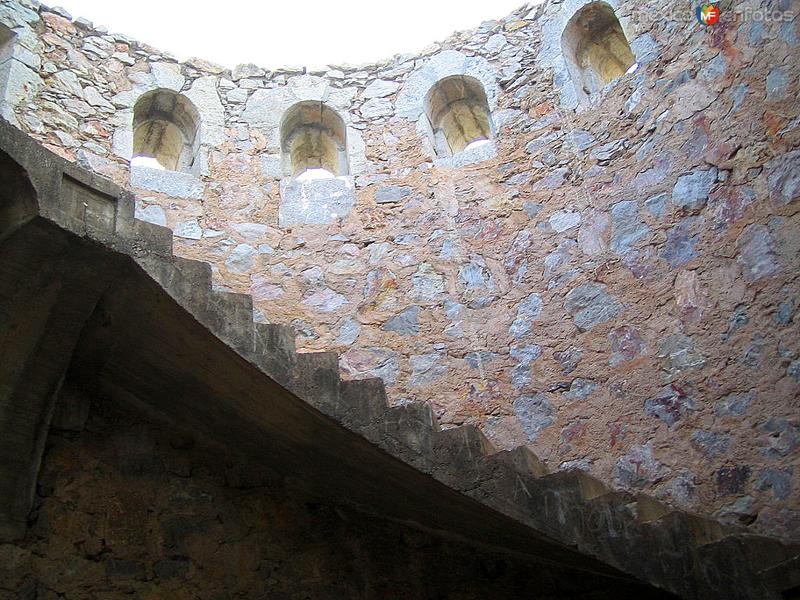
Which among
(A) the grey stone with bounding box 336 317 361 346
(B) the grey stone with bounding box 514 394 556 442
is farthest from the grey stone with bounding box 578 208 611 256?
(A) the grey stone with bounding box 336 317 361 346

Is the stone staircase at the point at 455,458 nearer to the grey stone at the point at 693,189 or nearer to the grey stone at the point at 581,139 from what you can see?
the grey stone at the point at 693,189

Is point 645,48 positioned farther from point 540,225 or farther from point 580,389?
point 580,389

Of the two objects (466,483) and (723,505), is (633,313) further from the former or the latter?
(466,483)

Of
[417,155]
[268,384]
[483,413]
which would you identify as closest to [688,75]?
[417,155]

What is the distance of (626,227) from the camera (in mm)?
7328

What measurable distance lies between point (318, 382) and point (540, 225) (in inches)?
127

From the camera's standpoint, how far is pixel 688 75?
735 cm

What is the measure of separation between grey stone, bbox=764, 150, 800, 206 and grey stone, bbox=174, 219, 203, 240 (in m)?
4.58

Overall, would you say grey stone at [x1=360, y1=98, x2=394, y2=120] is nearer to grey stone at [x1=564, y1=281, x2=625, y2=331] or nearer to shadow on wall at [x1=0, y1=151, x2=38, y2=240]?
grey stone at [x1=564, y1=281, x2=625, y2=331]

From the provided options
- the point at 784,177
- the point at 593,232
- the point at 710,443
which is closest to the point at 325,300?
the point at 593,232

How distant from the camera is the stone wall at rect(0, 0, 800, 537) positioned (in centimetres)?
637

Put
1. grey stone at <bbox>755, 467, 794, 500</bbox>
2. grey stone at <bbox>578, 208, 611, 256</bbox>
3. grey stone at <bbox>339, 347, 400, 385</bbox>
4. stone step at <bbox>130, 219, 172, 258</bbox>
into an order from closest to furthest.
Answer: stone step at <bbox>130, 219, 172, 258</bbox>, grey stone at <bbox>755, 467, 794, 500</bbox>, grey stone at <bbox>578, 208, 611, 256</bbox>, grey stone at <bbox>339, 347, 400, 385</bbox>

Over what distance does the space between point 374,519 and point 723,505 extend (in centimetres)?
224

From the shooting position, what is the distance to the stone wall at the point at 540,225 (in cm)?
637
